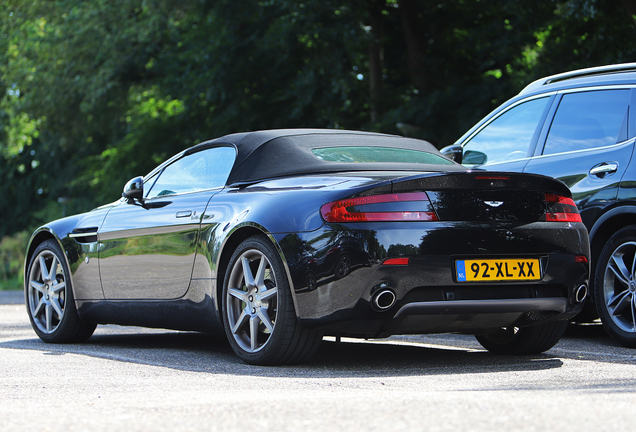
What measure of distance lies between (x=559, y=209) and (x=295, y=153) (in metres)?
A: 1.68

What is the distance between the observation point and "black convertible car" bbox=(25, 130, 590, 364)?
5070 mm

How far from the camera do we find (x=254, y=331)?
5.54 metres

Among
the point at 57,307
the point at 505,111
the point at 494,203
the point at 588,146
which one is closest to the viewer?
the point at 494,203

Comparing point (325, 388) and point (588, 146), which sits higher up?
point (588, 146)

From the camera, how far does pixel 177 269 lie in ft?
20.4

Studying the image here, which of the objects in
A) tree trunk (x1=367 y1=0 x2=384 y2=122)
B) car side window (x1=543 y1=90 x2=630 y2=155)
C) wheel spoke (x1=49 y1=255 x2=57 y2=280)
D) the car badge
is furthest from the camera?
tree trunk (x1=367 y1=0 x2=384 y2=122)

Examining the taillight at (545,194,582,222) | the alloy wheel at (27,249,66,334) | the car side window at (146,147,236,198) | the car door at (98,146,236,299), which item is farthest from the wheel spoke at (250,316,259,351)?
the alloy wheel at (27,249,66,334)

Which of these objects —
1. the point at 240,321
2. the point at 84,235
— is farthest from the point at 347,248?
the point at 84,235

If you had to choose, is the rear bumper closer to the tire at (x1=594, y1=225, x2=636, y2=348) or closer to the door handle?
the tire at (x1=594, y1=225, x2=636, y2=348)

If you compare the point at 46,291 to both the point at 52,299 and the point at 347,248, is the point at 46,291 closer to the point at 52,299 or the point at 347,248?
the point at 52,299

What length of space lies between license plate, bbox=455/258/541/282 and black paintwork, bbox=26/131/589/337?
4cm

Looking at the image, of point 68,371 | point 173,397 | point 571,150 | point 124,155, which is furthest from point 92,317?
point 124,155

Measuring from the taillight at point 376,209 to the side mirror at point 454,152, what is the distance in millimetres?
2127

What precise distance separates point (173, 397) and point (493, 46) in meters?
18.5
